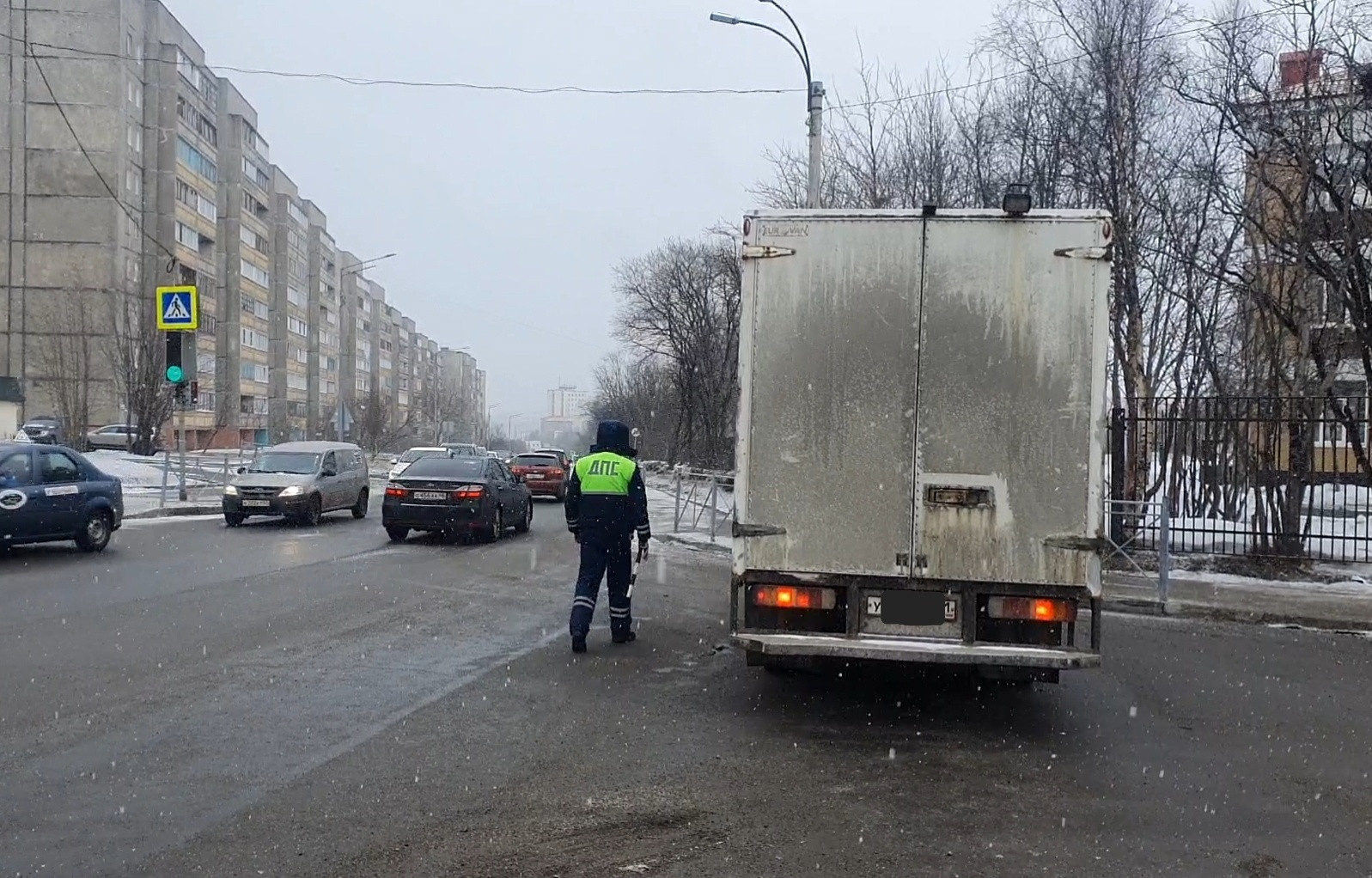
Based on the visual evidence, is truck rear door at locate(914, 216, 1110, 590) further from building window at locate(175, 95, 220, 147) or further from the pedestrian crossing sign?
building window at locate(175, 95, 220, 147)

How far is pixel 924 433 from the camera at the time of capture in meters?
6.98

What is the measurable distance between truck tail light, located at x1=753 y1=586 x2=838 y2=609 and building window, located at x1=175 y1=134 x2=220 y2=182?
76774 millimetres

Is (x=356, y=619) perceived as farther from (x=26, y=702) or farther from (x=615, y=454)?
(x=26, y=702)

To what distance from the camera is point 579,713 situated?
734cm

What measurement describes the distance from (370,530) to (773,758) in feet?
55.3

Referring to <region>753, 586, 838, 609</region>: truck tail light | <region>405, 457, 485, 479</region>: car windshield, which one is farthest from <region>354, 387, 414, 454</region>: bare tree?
<region>753, 586, 838, 609</region>: truck tail light

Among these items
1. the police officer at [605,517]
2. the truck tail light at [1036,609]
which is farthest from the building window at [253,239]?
the truck tail light at [1036,609]

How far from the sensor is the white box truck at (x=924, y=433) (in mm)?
6852

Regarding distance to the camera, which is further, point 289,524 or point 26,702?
point 289,524

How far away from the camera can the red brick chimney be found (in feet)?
52.0

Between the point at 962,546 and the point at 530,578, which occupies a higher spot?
the point at 962,546

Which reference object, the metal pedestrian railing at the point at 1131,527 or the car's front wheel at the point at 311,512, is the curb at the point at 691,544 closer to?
the metal pedestrian railing at the point at 1131,527

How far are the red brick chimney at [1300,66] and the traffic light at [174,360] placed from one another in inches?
843

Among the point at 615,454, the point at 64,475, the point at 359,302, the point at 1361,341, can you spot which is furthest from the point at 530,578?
the point at 359,302
